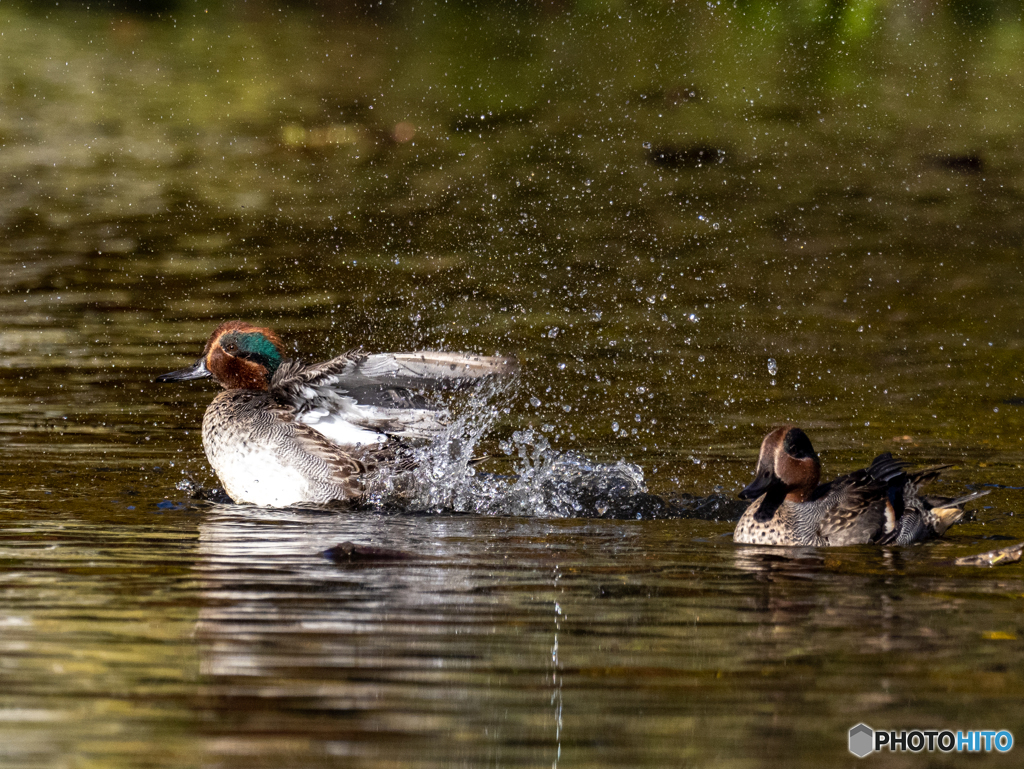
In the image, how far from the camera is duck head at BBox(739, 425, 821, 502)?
23.4ft

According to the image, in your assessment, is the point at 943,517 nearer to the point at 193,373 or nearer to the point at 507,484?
the point at 507,484

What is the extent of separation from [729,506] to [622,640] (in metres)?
2.91

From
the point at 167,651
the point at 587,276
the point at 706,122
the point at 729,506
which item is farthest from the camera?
the point at 706,122

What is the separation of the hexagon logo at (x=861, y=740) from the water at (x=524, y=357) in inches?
1.3

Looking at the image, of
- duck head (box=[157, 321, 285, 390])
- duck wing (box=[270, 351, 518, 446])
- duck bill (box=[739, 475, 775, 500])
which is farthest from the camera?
duck head (box=[157, 321, 285, 390])

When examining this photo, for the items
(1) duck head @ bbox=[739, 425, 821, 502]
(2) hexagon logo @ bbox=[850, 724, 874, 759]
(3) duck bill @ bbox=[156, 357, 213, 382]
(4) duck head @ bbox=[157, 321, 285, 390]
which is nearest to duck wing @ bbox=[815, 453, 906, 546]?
(1) duck head @ bbox=[739, 425, 821, 502]

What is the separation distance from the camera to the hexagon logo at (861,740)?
3.94 meters

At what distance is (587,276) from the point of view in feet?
45.7

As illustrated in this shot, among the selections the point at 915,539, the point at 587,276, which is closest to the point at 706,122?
the point at 587,276

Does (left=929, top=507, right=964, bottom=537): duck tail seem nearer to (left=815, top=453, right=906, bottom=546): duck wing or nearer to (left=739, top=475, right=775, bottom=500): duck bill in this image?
(left=815, top=453, right=906, bottom=546): duck wing

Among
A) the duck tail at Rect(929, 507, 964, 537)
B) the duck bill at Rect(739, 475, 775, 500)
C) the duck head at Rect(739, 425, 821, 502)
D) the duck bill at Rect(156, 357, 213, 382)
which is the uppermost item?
the duck bill at Rect(156, 357, 213, 382)

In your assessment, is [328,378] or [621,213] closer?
[328,378]

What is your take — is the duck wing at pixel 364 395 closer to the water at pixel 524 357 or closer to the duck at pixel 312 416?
the duck at pixel 312 416

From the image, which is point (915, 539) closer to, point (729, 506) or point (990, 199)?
point (729, 506)
